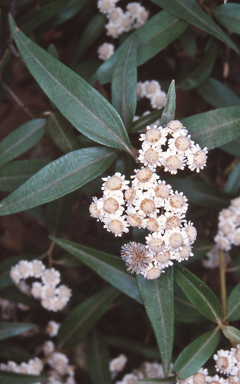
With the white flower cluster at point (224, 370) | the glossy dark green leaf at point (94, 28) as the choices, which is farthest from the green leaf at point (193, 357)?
the glossy dark green leaf at point (94, 28)

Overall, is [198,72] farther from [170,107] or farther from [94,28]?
[170,107]

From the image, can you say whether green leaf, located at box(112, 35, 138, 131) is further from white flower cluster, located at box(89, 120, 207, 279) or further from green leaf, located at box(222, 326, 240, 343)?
green leaf, located at box(222, 326, 240, 343)

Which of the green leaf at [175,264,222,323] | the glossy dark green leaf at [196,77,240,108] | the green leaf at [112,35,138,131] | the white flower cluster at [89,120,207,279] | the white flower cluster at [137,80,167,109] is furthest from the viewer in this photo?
the glossy dark green leaf at [196,77,240,108]

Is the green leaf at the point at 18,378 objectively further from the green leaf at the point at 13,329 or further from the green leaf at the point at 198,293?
the green leaf at the point at 198,293

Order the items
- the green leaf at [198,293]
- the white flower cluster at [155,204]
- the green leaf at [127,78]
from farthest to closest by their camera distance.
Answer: the green leaf at [127,78] → the green leaf at [198,293] → the white flower cluster at [155,204]

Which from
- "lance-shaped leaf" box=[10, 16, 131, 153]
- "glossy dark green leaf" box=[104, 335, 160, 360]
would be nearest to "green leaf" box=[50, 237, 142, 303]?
"lance-shaped leaf" box=[10, 16, 131, 153]

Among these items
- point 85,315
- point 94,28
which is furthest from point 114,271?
point 94,28
